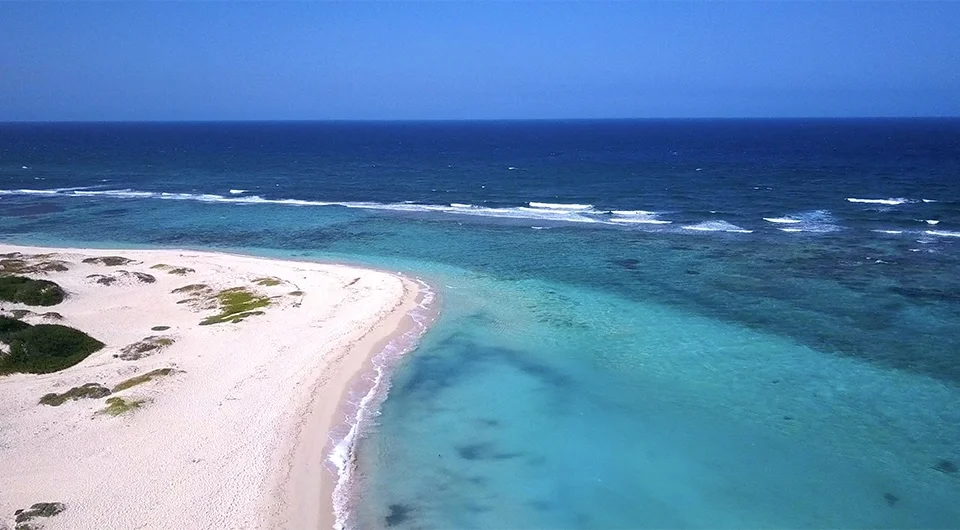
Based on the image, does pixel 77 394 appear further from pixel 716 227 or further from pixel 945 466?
pixel 716 227

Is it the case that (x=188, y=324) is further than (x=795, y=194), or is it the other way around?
(x=795, y=194)

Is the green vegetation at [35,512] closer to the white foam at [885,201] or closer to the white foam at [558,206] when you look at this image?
the white foam at [558,206]

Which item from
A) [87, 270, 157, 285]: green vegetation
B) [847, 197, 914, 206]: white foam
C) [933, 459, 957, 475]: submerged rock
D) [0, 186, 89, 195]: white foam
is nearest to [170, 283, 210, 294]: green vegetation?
[87, 270, 157, 285]: green vegetation

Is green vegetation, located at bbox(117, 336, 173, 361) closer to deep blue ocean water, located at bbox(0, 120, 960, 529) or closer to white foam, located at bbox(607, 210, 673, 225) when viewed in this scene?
deep blue ocean water, located at bbox(0, 120, 960, 529)

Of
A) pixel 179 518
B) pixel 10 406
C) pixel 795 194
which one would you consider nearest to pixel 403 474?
pixel 179 518

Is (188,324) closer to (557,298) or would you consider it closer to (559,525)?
(557,298)

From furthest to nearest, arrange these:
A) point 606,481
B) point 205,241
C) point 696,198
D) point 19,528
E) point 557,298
Answer: point 696,198, point 205,241, point 557,298, point 606,481, point 19,528
